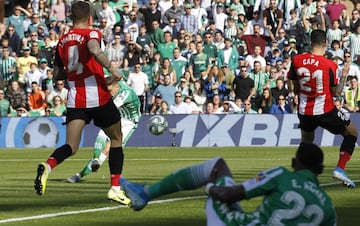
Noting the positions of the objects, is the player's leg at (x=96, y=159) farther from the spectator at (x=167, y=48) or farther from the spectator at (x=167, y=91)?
the spectator at (x=167, y=48)

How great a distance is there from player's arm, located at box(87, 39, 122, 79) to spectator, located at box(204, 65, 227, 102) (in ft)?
63.0

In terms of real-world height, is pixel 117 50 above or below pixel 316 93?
below

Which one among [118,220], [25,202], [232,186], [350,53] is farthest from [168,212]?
[350,53]

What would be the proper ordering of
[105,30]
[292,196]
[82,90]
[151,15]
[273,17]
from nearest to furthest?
[292,196] → [82,90] → [105,30] → [151,15] → [273,17]

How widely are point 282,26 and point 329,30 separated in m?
1.74

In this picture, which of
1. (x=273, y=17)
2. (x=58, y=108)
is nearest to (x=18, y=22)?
(x=58, y=108)

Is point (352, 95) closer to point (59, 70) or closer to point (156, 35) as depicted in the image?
point (156, 35)

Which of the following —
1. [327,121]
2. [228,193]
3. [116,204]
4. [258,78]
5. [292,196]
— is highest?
[292,196]

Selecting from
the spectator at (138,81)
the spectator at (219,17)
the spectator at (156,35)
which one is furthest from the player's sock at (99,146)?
the spectator at (219,17)

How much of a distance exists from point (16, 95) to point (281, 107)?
759 cm

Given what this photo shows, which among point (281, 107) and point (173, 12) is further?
point (173, 12)

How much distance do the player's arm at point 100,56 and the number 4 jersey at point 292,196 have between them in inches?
205

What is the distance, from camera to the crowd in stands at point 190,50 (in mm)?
32156

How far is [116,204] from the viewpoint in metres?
13.9
